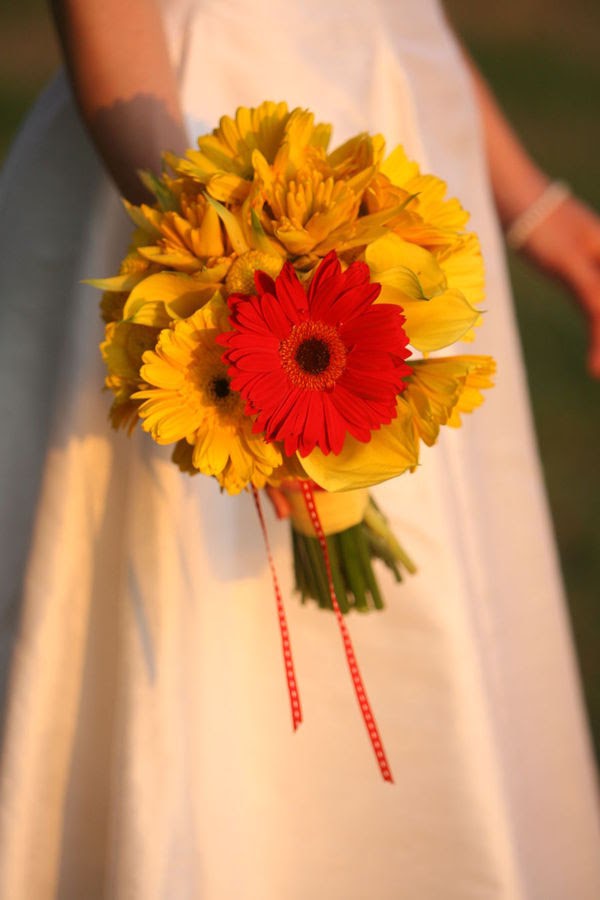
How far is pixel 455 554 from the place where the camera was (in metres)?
0.99

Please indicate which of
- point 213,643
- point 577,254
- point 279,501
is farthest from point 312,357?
point 577,254

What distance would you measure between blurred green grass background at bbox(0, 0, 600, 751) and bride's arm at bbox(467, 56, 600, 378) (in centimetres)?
4

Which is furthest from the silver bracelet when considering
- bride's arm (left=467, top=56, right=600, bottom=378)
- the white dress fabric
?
the white dress fabric

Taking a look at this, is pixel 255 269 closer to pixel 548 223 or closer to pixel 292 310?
pixel 292 310

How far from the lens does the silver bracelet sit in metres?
1.31

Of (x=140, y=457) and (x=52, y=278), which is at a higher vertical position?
(x=52, y=278)

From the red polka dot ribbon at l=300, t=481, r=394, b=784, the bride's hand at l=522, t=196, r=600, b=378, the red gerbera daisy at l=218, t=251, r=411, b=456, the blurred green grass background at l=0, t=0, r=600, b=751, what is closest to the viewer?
the red gerbera daisy at l=218, t=251, r=411, b=456

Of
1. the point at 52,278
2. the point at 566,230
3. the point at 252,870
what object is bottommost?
the point at 252,870

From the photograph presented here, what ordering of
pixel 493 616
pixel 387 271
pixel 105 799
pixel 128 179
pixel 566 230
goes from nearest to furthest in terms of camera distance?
pixel 387 271
pixel 128 179
pixel 105 799
pixel 493 616
pixel 566 230

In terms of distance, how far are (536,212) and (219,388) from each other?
0.76m

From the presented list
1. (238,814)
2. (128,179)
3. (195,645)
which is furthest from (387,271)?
(238,814)

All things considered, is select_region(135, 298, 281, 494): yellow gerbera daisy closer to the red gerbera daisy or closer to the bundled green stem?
the red gerbera daisy

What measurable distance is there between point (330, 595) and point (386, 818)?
0.86ft

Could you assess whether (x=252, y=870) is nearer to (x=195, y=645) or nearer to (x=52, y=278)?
(x=195, y=645)
